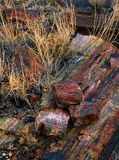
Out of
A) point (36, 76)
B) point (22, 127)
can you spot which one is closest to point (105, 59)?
point (36, 76)

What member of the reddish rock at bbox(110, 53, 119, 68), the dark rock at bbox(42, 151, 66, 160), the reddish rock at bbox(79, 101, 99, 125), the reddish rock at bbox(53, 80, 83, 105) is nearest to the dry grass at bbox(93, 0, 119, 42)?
the reddish rock at bbox(110, 53, 119, 68)

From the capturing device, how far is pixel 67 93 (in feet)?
13.7

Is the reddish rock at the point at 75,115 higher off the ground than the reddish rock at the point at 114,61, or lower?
lower

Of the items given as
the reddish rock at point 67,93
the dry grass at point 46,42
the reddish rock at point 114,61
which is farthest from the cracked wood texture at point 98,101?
the dry grass at point 46,42

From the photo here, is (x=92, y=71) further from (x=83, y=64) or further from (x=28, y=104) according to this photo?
(x=28, y=104)

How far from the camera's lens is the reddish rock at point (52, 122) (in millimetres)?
3904

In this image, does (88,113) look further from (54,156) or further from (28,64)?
(28,64)

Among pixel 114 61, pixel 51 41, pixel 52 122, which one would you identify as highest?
pixel 51 41

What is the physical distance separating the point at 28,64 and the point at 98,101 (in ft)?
3.53

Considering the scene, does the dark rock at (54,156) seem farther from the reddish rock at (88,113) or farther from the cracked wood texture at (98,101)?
the reddish rock at (88,113)

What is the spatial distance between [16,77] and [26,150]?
3.52 feet

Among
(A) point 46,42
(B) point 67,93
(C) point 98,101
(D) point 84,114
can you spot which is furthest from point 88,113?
(A) point 46,42

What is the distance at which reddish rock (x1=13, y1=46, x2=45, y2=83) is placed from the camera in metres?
4.78

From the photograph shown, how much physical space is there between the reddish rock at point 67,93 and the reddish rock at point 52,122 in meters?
0.16
